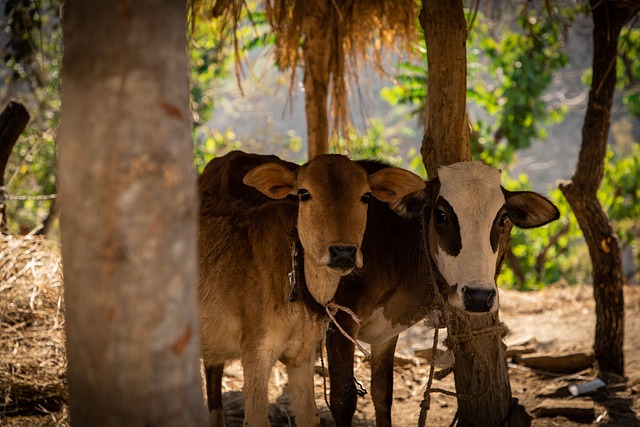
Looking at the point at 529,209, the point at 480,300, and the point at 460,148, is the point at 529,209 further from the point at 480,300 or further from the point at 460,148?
the point at 480,300

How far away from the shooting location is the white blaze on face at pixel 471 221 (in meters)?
3.79

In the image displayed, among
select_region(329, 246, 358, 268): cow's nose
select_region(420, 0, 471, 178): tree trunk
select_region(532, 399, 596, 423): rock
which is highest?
select_region(420, 0, 471, 178): tree trunk

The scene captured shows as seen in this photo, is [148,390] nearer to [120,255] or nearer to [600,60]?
[120,255]

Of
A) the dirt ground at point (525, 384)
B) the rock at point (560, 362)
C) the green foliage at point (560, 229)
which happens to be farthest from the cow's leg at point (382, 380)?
the green foliage at point (560, 229)

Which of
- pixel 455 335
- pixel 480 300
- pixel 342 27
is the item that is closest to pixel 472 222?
pixel 480 300

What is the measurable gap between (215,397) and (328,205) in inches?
79.5

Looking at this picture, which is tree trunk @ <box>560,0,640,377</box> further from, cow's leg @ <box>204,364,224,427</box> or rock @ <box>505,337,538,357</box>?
cow's leg @ <box>204,364,224,427</box>

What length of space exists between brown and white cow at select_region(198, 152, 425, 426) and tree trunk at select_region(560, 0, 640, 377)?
2646 mm

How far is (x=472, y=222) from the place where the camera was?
391 centimetres

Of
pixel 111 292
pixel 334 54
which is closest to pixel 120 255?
pixel 111 292

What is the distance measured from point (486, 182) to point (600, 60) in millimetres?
2695

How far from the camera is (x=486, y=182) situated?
4.05 m

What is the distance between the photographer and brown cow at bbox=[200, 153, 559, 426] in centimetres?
387

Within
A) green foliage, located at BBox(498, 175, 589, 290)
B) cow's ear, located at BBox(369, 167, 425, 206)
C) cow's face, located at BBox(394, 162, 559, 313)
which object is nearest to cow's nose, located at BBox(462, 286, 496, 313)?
cow's face, located at BBox(394, 162, 559, 313)
